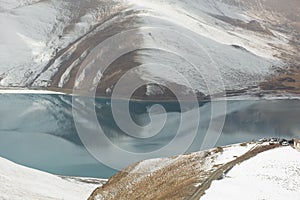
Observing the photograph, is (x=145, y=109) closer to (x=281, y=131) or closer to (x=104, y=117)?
(x=104, y=117)

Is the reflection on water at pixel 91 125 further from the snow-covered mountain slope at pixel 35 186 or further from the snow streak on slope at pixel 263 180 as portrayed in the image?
the snow streak on slope at pixel 263 180

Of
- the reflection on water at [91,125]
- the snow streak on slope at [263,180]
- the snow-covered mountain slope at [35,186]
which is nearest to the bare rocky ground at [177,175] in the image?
the snow streak on slope at [263,180]

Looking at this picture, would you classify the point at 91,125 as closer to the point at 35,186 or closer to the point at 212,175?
the point at 35,186

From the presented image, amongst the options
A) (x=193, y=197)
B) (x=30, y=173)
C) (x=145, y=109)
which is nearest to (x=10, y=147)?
(x=30, y=173)

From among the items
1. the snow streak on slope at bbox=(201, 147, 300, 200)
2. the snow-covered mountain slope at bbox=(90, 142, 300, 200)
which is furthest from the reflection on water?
the snow streak on slope at bbox=(201, 147, 300, 200)

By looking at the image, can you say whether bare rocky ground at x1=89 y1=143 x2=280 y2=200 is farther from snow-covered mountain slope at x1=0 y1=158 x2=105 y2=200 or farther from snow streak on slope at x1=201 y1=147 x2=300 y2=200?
snow-covered mountain slope at x1=0 y1=158 x2=105 y2=200
